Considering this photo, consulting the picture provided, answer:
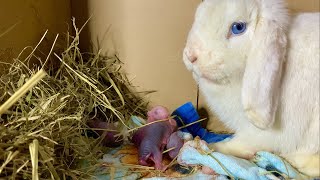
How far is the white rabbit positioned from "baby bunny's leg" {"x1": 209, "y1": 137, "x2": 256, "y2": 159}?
0.10m

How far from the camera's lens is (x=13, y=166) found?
4.78 ft

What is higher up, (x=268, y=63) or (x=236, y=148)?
(x=268, y=63)

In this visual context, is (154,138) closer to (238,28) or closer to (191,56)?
(191,56)

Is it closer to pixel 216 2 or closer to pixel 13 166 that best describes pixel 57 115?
pixel 13 166

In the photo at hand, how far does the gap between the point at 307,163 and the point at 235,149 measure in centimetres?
26

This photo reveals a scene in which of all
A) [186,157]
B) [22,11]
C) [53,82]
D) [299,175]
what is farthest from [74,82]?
[299,175]

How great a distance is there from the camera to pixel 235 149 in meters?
1.86

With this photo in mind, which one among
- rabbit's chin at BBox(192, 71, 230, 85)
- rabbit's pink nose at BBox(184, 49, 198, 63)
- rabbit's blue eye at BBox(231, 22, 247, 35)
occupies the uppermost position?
rabbit's blue eye at BBox(231, 22, 247, 35)

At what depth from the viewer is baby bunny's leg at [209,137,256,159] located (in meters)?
1.84

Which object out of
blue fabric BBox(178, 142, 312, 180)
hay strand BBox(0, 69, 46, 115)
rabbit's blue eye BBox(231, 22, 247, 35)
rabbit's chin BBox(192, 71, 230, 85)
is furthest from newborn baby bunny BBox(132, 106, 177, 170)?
hay strand BBox(0, 69, 46, 115)

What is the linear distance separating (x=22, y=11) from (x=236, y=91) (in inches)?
33.5

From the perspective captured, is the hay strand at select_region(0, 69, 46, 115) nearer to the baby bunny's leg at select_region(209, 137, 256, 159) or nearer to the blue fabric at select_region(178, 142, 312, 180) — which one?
the blue fabric at select_region(178, 142, 312, 180)

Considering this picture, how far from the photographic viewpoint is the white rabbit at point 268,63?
1627 millimetres

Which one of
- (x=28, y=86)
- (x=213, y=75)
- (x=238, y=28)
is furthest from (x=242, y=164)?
(x=28, y=86)
